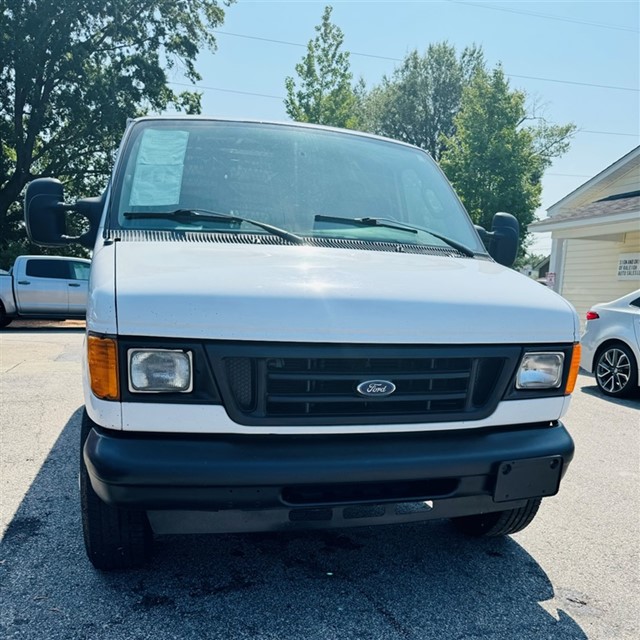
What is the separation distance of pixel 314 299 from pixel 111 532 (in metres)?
1.29

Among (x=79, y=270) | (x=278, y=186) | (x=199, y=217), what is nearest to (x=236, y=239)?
(x=199, y=217)

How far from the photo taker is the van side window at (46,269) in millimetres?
13547

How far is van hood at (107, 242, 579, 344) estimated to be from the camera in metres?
1.96

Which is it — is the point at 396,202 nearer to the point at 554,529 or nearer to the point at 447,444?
the point at 447,444

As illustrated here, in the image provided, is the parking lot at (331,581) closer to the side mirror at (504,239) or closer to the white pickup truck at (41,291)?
the side mirror at (504,239)

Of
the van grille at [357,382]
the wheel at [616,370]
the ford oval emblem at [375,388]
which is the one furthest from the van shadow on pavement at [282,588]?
the wheel at [616,370]

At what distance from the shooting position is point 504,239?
370cm

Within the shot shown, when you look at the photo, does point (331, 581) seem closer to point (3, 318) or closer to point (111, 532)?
point (111, 532)

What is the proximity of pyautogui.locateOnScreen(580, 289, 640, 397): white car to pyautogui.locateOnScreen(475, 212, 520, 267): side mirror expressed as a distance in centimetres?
423

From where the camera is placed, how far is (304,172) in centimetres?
312

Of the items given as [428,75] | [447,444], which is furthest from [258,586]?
[428,75]

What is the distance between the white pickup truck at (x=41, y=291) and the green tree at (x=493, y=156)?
1444 cm

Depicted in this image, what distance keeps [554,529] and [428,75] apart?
39800mm

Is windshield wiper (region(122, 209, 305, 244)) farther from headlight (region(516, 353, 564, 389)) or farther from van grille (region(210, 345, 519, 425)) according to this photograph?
headlight (region(516, 353, 564, 389))
